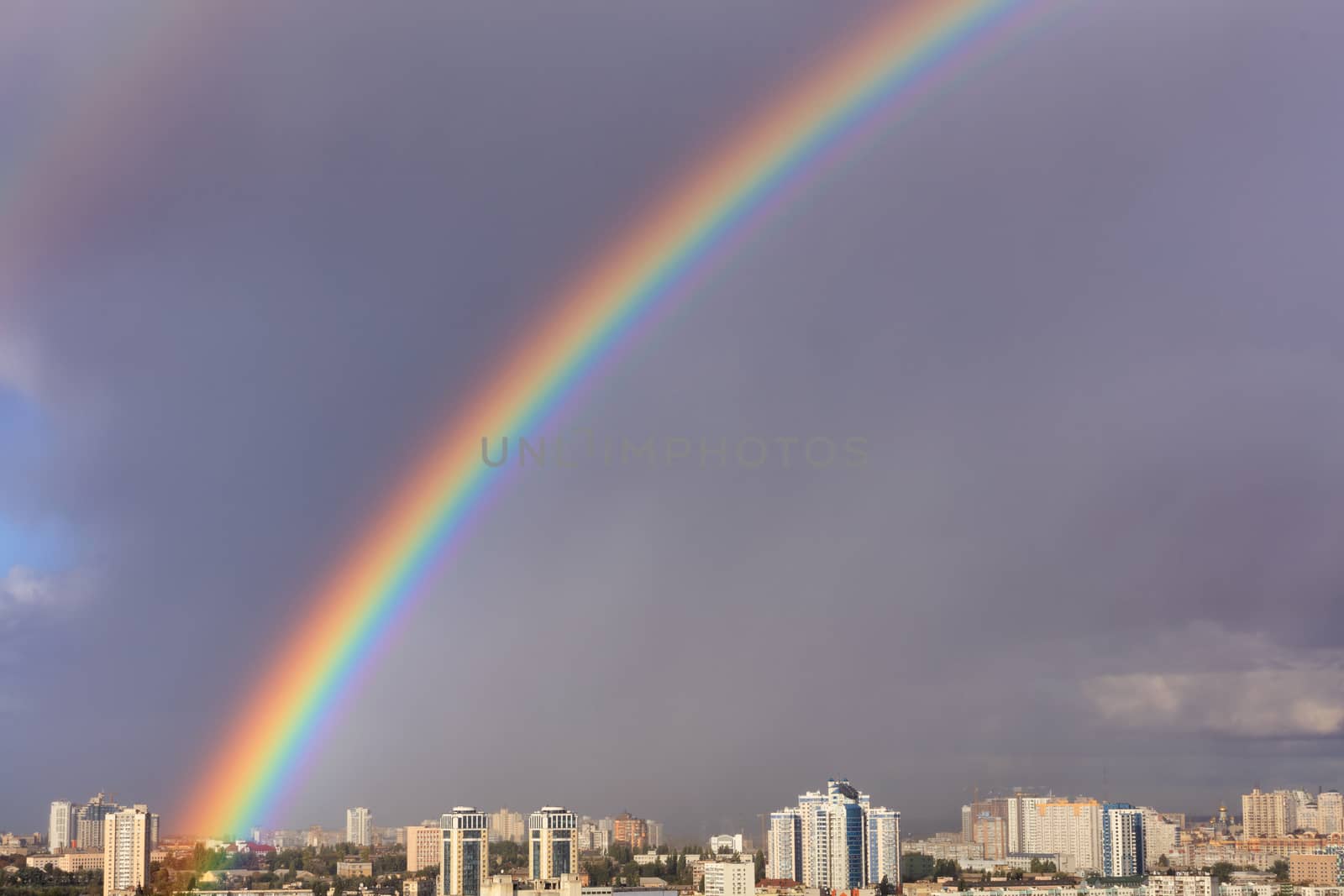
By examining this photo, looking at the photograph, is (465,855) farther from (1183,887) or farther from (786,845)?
(1183,887)

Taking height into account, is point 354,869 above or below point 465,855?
below

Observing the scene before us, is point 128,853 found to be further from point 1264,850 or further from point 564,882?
point 1264,850

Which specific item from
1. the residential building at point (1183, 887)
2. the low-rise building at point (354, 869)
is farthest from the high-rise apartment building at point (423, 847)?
the residential building at point (1183, 887)

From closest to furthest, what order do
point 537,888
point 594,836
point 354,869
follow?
point 537,888 < point 354,869 < point 594,836

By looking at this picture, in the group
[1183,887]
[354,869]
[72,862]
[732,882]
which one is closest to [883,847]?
[732,882]

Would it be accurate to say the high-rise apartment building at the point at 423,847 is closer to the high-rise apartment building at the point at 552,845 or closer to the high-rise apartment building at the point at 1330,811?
the high-rise apartment building at the point at 552,845

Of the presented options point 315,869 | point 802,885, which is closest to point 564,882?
point 802,885

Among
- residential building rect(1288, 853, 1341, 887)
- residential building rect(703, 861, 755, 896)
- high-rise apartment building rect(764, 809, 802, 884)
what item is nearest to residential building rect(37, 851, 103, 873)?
residential building rect(703, 861, 755, 896)
